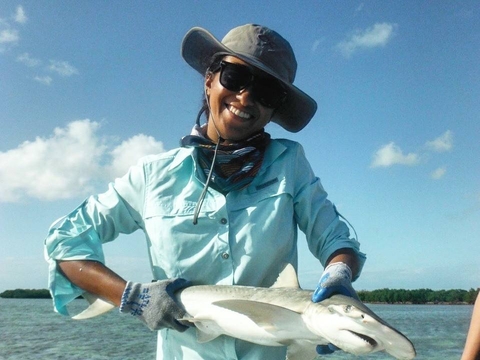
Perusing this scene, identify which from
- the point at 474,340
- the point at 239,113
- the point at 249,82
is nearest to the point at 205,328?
the point at 239,113

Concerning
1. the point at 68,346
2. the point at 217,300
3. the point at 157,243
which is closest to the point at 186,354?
the point at 217,300

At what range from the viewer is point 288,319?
2.65m

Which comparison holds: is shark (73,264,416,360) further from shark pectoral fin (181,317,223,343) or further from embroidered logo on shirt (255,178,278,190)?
embroidered logo on shirt (255,178,278,190)

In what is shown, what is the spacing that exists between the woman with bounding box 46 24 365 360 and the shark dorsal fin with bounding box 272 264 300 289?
0.10 m

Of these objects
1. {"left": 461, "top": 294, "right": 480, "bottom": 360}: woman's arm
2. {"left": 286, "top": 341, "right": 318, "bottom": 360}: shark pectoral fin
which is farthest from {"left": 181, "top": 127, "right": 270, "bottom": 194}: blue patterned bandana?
{"left": 461, "top": 294, "right": 480, "bottom": 360}: woman's arm

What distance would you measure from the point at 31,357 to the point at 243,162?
65.5 feet

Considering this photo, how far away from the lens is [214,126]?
11.0 feet

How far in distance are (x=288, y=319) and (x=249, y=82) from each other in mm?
1404

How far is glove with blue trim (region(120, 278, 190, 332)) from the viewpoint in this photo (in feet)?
9.12

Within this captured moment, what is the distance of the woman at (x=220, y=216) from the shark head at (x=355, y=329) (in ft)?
0.75

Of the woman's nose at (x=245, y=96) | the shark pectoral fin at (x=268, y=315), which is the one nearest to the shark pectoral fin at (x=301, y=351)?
the shark pectoral fin at (x=268, y=315)

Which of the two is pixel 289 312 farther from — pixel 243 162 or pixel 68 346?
pixel 68 346

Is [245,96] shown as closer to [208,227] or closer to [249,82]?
[249,82]

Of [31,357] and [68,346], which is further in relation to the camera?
[68,346]
